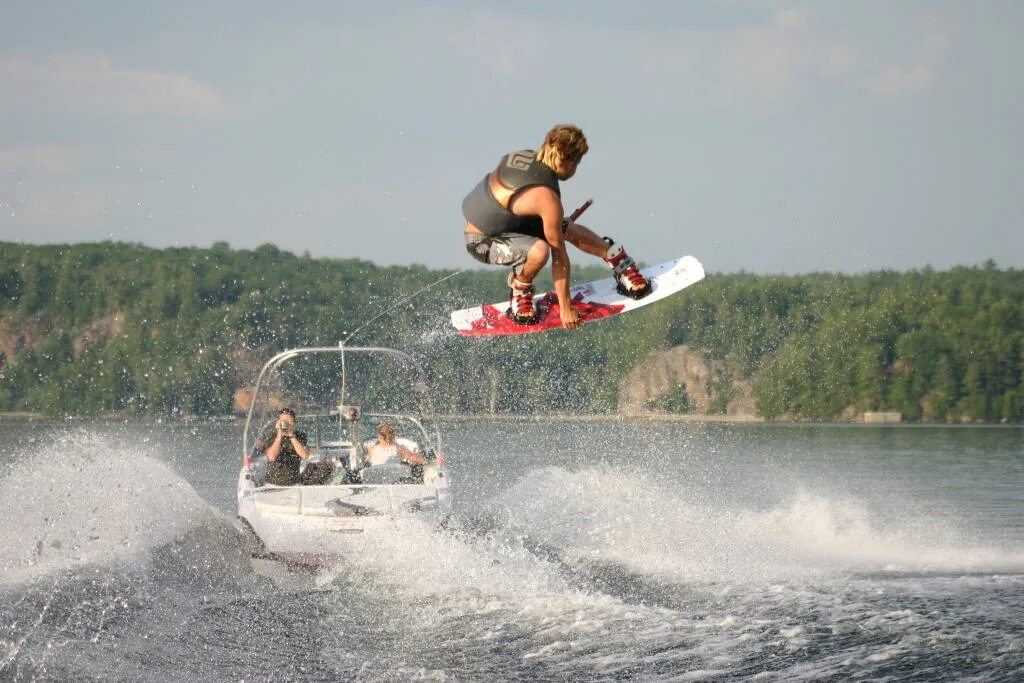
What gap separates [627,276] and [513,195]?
78.0 inches

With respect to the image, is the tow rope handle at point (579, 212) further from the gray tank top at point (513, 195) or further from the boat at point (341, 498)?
the boat at point (341, 498)

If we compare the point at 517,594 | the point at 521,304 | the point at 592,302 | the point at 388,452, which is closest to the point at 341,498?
the point at 388,452

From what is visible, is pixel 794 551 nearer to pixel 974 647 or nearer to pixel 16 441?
pixel 974 647

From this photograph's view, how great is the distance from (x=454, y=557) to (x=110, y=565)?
167 inches

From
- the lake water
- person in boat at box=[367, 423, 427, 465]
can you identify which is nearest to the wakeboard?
the lake water

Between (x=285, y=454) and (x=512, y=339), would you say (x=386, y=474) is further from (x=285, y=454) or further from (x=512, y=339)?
(x=512, y=339)

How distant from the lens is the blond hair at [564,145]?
29.7ft

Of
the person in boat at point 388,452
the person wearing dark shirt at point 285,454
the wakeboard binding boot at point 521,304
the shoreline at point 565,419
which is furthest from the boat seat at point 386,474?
the shoreline at point 565,419

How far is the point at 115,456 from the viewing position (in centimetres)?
2134

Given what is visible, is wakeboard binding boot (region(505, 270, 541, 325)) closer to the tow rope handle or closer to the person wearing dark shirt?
the tow rope handle

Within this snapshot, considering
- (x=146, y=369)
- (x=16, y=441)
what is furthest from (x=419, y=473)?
(x=146, y=369)

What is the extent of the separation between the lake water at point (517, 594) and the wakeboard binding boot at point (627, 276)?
3030 mm

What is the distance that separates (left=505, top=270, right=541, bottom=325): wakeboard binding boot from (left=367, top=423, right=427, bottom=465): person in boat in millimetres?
5367

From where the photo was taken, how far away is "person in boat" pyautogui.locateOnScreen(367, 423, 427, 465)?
51.7 feet
